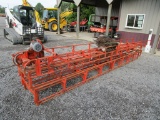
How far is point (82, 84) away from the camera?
334 cm

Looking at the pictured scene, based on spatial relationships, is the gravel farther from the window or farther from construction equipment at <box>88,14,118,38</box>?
construction equipment at <box>88,14,118,38</box>

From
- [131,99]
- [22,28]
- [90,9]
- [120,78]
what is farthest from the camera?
[90,9]

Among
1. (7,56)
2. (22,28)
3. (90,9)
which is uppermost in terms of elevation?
(90,9)

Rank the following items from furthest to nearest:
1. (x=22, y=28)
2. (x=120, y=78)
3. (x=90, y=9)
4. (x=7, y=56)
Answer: (x=90, y=9) → (x=22, y=28) → (x=7, y=56) → (x=120, y=78)

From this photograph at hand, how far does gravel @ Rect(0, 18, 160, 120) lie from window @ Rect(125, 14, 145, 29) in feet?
17.6

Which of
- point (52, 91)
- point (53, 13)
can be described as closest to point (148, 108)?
point (52, 91)

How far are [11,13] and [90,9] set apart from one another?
11.4 meters

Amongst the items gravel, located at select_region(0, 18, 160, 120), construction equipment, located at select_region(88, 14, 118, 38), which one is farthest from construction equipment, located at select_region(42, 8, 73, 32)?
gravel, located at select_region(0, 18, 160, 120)

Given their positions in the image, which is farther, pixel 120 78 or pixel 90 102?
pixel 120 78

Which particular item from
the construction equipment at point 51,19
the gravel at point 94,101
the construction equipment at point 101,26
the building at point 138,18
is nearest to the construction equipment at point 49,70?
the gravel at point 94,101

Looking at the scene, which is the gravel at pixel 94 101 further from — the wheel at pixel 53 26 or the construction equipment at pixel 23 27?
the wheel at pixel 53 26

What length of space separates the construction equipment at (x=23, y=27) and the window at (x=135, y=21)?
6040 millimetres

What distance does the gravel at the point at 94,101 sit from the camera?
7.57 ft

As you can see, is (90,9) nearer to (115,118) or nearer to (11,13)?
(11,13)
